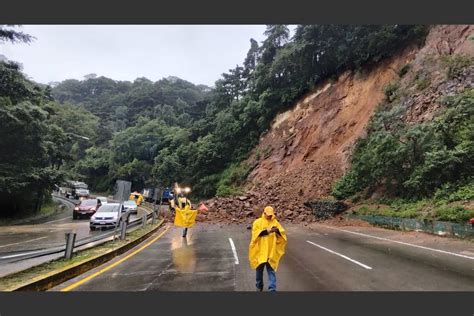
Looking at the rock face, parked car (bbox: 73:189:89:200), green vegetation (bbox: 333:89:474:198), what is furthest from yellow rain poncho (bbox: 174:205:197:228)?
parked car (bbox: 73:189:89:200)

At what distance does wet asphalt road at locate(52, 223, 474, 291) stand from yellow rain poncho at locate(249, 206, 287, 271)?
29.0 inches

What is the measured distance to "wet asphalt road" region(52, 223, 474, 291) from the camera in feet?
25.0

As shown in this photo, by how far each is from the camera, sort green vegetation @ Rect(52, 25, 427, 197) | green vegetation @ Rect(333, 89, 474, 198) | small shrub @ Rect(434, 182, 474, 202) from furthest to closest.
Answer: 1. green vegetation @ Rect(52, 25, 427, 197)
2. green vegetation @ Rect(333, 89, 474, 198)
3. small shrub @ Rect(434, 182, 474, 202)

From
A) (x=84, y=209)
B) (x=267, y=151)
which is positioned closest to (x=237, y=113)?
(x=267, y=151)

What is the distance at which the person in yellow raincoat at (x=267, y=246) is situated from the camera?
6.87 m

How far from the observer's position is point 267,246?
22.8 feet

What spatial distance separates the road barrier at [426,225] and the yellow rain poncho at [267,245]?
10195 mm

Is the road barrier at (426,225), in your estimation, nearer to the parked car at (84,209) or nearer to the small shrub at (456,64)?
the small shrub at (456,64)

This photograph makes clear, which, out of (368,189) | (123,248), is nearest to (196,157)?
(368,189)

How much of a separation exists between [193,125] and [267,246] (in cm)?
5196

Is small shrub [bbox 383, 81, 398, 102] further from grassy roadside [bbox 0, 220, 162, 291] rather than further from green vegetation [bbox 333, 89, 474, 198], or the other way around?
grassy roadside [bbox 0, 220, 162, 291]

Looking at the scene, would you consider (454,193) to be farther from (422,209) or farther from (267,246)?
(267,246)

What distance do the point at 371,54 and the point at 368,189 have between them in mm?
14424

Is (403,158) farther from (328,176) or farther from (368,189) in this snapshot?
(328,176)
